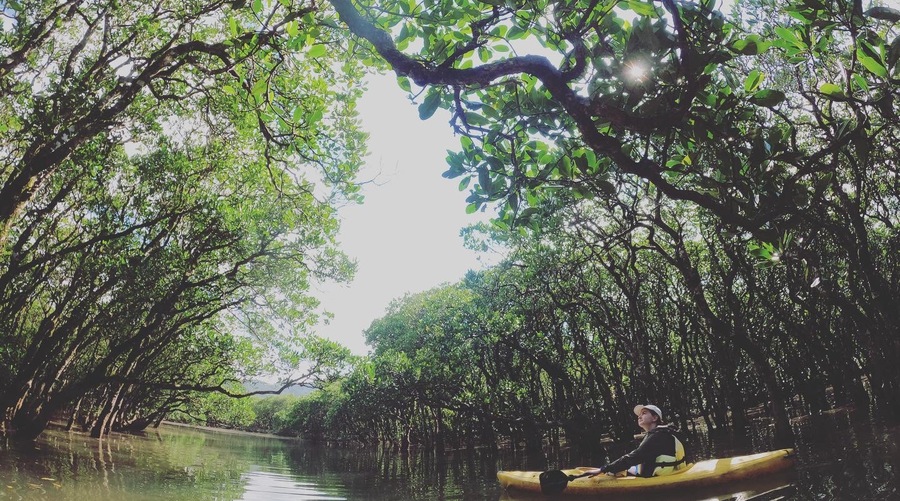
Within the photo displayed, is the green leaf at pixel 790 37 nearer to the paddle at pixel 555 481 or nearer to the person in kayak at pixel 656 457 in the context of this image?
the person in kayak at pixel 656 457

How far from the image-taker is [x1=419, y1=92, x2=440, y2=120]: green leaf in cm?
346

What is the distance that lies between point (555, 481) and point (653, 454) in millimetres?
1810

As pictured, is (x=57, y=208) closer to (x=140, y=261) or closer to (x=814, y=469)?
(x=140, y=261)

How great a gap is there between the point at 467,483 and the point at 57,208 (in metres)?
14.0

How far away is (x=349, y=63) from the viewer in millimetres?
7602

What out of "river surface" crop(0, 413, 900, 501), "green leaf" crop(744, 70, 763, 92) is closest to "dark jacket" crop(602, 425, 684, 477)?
"river surface" crop(0, 413, 900, 501)

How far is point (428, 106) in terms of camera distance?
11.5ft

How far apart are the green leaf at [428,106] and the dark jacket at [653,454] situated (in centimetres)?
739

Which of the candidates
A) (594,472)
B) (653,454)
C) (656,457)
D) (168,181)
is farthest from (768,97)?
(168,181)

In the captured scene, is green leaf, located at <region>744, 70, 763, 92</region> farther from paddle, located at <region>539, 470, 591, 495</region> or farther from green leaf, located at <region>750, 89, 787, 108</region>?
paddle, located at <region>539, 470, 591, 495</region>

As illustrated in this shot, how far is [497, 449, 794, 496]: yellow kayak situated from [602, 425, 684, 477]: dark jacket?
0.20 meters

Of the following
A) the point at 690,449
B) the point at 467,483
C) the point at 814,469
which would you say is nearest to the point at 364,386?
the point at 467,483

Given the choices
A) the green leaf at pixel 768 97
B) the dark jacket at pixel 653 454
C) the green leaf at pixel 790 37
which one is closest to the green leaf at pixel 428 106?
the green leaf at pixel 768 97

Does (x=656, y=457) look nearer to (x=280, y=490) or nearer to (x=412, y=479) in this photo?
(x=280, y=490)
